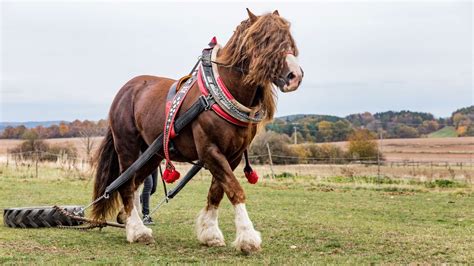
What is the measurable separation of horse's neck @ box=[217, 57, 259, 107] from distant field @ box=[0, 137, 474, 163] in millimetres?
32563

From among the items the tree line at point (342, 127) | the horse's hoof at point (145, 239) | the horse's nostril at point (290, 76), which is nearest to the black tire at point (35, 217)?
the horse's hoof at point (145, 239)

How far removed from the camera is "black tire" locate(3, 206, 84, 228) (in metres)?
8.91

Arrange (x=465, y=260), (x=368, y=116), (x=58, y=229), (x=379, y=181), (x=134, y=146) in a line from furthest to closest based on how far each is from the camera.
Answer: (x=368, y=116)
(x=379, y=181)
(x=58, y=229)
(x=134, y=146)
(x=465, y=260)

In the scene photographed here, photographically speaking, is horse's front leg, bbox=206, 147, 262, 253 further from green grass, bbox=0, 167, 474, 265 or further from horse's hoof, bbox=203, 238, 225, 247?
horse's hoof, bbox=203, 238, 225, 247

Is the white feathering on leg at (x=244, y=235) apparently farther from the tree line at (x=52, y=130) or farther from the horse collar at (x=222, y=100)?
A: the tree line at (x=52, y=130)

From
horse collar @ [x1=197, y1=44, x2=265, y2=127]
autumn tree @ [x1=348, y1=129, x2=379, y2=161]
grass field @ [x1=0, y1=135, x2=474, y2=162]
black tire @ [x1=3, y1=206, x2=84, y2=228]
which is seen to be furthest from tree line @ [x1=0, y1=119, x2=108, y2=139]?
horse collar @ [x1=197, y1=44, x2=265, y2=127]

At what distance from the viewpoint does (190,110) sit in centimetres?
674

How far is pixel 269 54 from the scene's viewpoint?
6219 millimetres

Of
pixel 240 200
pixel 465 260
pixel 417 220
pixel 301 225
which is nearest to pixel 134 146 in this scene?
pixel 240 200

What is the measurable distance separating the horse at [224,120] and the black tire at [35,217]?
1471 mm

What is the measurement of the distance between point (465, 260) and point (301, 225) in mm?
3637

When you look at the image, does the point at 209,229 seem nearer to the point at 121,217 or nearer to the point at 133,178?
the point at 133,178

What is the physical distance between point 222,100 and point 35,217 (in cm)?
425

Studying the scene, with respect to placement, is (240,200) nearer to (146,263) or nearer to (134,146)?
(146,263)
